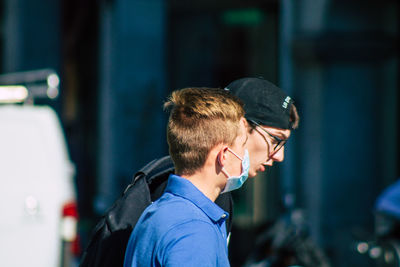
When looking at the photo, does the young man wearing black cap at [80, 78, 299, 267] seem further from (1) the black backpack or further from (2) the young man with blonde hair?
(2) the young man with blonde hair

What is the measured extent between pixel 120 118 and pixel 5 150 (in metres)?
4.34

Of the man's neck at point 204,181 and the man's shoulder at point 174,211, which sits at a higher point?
the man's neck at point 204,181

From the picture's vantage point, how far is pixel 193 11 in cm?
870


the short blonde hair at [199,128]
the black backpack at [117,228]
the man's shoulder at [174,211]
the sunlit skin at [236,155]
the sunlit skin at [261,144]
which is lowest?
the black backpack at [117,228]

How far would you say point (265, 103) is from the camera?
248 centimetres

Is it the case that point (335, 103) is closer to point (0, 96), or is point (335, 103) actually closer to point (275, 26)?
point (275, 26)

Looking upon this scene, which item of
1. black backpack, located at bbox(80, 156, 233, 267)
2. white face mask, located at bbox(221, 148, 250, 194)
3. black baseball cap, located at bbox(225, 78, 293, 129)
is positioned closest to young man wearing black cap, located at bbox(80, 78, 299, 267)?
black baseball cap, located at bbox(225, 78, 293, 129)

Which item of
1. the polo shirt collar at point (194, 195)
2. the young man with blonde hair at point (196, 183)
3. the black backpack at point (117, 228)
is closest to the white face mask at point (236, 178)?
the young man with blonde hair at point (196, 183)

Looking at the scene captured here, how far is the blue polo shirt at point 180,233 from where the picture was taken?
168 cm

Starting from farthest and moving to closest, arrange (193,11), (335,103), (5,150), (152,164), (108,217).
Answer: (193,11), (335,103), (5,150), (152,164), (108,217)

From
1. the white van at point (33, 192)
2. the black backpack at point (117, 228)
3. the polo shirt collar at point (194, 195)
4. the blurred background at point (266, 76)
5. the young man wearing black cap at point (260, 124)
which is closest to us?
the polo shirt collar at point (194, 195)

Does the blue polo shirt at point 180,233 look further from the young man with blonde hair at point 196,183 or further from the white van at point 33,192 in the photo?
the white van at point 33,192

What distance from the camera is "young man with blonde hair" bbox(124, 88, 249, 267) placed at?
1715mm

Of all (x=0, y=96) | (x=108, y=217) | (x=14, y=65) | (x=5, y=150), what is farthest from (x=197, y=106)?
(x=14, y=65)
